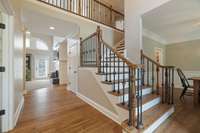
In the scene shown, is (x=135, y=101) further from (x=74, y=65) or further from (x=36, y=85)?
(x=36, y=85)

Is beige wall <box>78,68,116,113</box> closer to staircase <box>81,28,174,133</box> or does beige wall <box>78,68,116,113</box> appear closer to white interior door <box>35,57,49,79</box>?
staircase <box>81,28,174,133</box>

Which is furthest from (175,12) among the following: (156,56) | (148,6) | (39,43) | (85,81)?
(39,43)

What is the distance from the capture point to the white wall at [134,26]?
354 centimetres

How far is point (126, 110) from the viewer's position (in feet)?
6.63

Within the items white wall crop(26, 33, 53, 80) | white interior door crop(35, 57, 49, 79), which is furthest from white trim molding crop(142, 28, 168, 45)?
white interior door crop(35, 57, 49, 79)

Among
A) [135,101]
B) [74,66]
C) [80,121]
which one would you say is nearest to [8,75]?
[80,121]

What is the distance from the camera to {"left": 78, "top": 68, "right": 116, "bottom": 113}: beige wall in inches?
105

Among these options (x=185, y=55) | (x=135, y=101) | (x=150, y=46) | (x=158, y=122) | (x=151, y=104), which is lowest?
(x=158, y=122)

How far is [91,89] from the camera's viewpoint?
129 inches

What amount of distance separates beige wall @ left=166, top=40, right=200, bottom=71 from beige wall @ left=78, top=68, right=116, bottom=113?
16.0 ft

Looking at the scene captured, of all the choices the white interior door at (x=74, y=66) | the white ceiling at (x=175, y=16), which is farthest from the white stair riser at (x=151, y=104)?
the white interior door at (x=74, y=66)

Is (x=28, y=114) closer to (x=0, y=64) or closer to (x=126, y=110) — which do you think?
(x=0, y=64)

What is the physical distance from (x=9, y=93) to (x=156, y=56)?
19.0 ft

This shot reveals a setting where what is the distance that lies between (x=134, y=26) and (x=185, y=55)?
3643 millimetres
